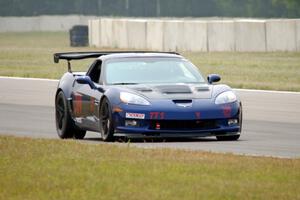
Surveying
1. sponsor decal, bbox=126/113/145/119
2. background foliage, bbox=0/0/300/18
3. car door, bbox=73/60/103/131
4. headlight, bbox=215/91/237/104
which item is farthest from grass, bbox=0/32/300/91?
background foliage, bbox=0/0/300/18

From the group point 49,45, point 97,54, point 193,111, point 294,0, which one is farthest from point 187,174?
point 294,0

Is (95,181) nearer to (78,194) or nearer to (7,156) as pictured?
(78,194)

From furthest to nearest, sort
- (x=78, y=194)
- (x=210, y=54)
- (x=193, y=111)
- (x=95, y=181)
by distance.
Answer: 1. (x=210, y=54)
2. (x=193, y=111)
3. (x=95, y=181)
4. (x=78, y=194)

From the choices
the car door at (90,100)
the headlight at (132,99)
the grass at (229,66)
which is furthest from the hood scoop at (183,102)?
the grass at (229,66)

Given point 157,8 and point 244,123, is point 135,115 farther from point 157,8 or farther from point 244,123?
point 157,8

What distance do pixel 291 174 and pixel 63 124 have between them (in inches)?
253

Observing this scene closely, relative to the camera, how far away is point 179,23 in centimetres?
4197

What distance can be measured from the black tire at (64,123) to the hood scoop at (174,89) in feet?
5.80

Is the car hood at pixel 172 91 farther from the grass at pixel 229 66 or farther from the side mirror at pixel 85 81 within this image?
the grass at pixel 229 66

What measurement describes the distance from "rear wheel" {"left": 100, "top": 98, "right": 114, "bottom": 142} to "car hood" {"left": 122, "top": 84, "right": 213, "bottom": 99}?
35 centimetres

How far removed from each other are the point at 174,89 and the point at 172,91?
87 mm

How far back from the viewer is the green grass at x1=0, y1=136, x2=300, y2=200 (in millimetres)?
10062

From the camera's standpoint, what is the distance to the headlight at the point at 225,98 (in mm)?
15625

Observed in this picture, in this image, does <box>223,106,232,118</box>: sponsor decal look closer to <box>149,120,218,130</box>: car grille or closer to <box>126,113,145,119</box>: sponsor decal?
<box>149,120,218,130</box>: car grille
